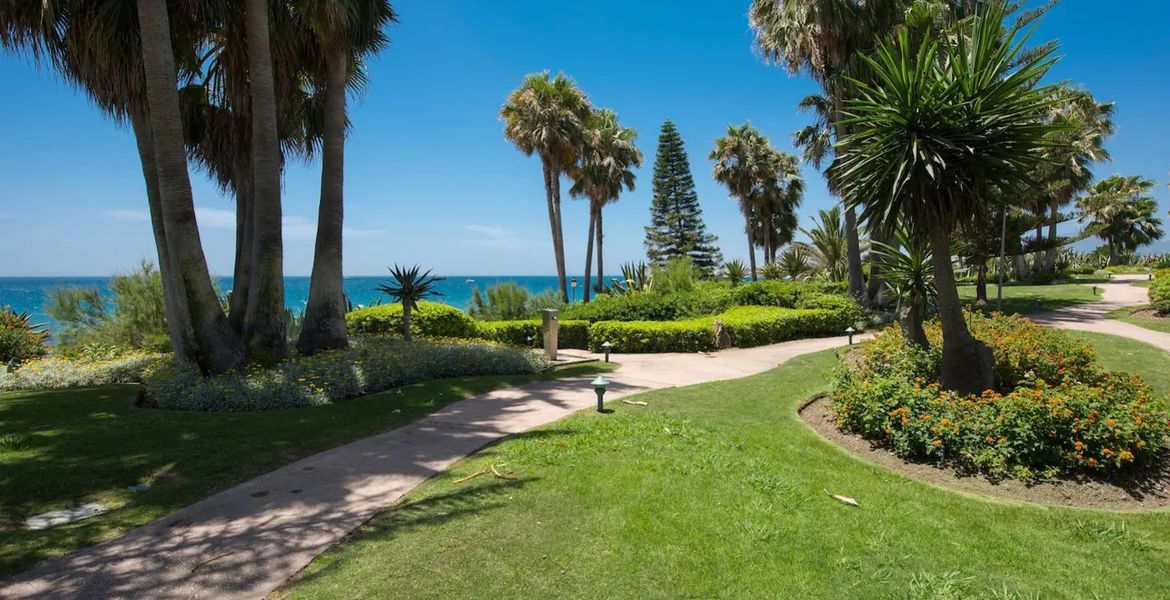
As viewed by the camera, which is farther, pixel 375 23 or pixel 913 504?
pixel 375 23

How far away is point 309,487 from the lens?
4688 mm

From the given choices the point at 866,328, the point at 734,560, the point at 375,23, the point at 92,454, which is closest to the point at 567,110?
the point at 375,23

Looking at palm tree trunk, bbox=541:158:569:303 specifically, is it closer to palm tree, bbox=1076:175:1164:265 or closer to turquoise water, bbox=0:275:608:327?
turquoise water, bbox=0:275:608:327

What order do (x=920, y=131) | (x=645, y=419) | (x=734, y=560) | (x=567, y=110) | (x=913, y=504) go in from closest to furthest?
1. (x=734, y=560)
2. (x=913, y=504)
3. (x=920, y=131)
4. (x=645, y=419)
5. (x=567, y=110)

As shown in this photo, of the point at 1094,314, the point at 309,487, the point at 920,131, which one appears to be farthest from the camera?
the point at 1094,314

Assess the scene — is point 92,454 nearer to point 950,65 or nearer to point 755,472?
point 755,472

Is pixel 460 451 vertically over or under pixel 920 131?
under

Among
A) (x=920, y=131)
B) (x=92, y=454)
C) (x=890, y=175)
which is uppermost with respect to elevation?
(x=920, y=131)

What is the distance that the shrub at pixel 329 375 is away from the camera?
772 centimetres

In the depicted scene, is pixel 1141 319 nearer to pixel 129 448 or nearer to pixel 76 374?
pixel 129 448

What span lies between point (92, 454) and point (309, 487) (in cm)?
259

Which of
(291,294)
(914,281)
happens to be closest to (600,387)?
(914,281)

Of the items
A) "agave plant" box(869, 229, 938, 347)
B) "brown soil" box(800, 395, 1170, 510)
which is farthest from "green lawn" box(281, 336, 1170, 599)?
"agave plant" box(869, 229, 938, 347)

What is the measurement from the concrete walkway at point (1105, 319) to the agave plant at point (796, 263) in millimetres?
10245
